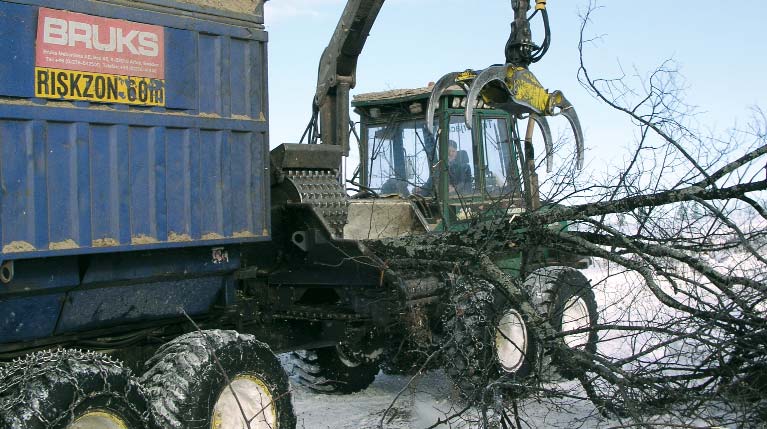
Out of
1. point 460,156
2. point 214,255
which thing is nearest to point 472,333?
point 214,255

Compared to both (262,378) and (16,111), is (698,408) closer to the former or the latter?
(262,378)

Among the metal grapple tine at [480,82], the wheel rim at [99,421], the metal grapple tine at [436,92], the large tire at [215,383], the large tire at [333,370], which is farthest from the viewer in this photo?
the large tire at [333,370]

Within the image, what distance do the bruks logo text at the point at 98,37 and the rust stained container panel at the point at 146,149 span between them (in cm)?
8

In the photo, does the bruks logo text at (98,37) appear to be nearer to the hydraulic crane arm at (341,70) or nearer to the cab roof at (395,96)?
the hydraulic crane arm at (341,70)

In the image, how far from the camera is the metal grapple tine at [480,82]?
24.0 feet

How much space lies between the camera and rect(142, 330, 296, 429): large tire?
211 inches

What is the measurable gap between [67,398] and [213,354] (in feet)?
2.86

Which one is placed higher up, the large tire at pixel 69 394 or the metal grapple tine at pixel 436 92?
the metal grapple tine at pixel 436 92

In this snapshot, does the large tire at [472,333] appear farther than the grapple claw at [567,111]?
No

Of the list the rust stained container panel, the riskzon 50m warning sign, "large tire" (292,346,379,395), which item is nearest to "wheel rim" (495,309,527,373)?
"large tire" (292,346,379,395)

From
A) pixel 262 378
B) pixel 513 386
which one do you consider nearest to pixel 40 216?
pixel 262 378

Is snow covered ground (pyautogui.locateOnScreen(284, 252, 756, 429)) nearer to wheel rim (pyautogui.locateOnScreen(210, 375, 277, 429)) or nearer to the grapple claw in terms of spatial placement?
wheel rim (pyautogui.locateOnScreen(210, 375, 277, 429))

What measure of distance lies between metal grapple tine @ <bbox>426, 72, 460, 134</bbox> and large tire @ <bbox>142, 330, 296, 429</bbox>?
2714 mm

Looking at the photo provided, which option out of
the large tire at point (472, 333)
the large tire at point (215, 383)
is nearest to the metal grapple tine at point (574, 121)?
the large tire at point (472, 333)
